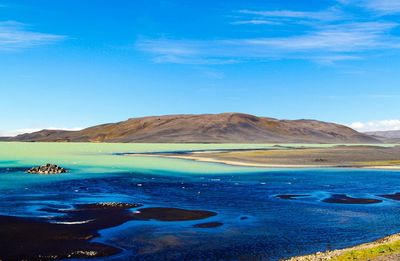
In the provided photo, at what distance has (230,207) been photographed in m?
38.6

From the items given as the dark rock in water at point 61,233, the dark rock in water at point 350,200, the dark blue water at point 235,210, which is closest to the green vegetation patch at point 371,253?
the dark blue water at point 235,210

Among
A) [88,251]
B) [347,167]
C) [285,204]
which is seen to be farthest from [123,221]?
[347,167]

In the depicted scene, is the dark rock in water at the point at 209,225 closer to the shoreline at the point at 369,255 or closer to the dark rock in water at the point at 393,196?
the shoreline at the point at 369,255

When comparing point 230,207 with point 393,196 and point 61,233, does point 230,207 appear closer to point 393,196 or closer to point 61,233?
point 61,233

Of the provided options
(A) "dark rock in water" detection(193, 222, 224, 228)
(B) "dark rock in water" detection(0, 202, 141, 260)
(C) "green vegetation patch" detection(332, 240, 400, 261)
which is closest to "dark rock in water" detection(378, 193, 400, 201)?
(A) "dark rock in water" detection(193, 222, 224, 228)

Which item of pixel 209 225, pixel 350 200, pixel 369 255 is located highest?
pixel 369 255

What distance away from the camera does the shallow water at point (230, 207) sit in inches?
1011

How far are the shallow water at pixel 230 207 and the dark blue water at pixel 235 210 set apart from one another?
5cm

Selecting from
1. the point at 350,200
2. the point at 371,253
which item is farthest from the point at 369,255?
the point at 350,200

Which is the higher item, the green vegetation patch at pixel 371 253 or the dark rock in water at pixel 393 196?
the green vegetation patch at pixel 371 253

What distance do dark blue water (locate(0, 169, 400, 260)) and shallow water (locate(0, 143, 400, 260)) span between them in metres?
0.05

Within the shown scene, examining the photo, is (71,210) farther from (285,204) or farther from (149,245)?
(285,204)

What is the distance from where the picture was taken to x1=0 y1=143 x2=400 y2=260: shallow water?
25688 millimetres

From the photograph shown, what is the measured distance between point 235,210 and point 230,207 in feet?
4.71
